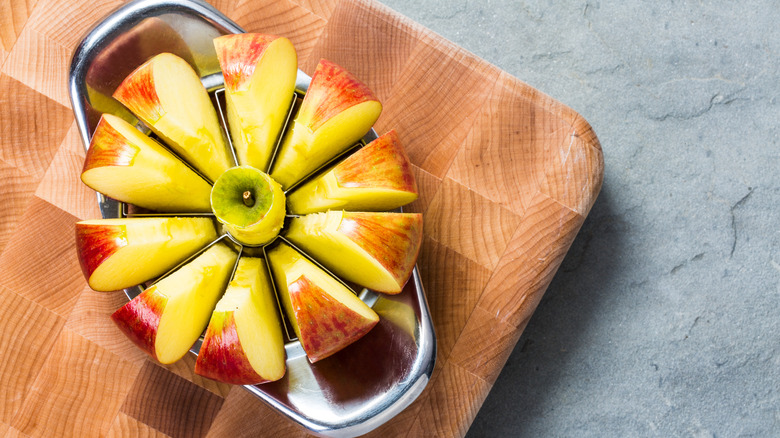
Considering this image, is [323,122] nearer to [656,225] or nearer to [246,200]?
[246,200]

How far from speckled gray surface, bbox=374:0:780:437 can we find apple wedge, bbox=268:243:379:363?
0.35 metres

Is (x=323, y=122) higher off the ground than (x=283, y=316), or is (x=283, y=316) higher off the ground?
Answer: (x=323, y=122)

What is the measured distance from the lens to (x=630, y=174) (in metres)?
0.86

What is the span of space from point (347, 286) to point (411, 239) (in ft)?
0.25

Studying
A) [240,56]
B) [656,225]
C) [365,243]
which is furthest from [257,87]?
[656,225]

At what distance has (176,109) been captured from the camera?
0.55 meters

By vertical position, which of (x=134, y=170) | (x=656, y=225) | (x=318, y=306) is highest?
(x=134, y=170)

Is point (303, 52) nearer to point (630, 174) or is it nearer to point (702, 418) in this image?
point (630, 174)

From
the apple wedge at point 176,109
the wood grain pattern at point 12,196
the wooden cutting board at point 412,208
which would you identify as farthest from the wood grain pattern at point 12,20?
the apple wedge at point 176,109

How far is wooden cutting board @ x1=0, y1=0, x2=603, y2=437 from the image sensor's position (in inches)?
27.7

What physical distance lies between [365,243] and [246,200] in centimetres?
10

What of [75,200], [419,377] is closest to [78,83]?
[75,200]

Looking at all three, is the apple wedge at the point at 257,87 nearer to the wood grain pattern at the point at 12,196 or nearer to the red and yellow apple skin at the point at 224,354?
the red and yellow apple skin at the point at 224,354

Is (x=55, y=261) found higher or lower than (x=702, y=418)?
higher
